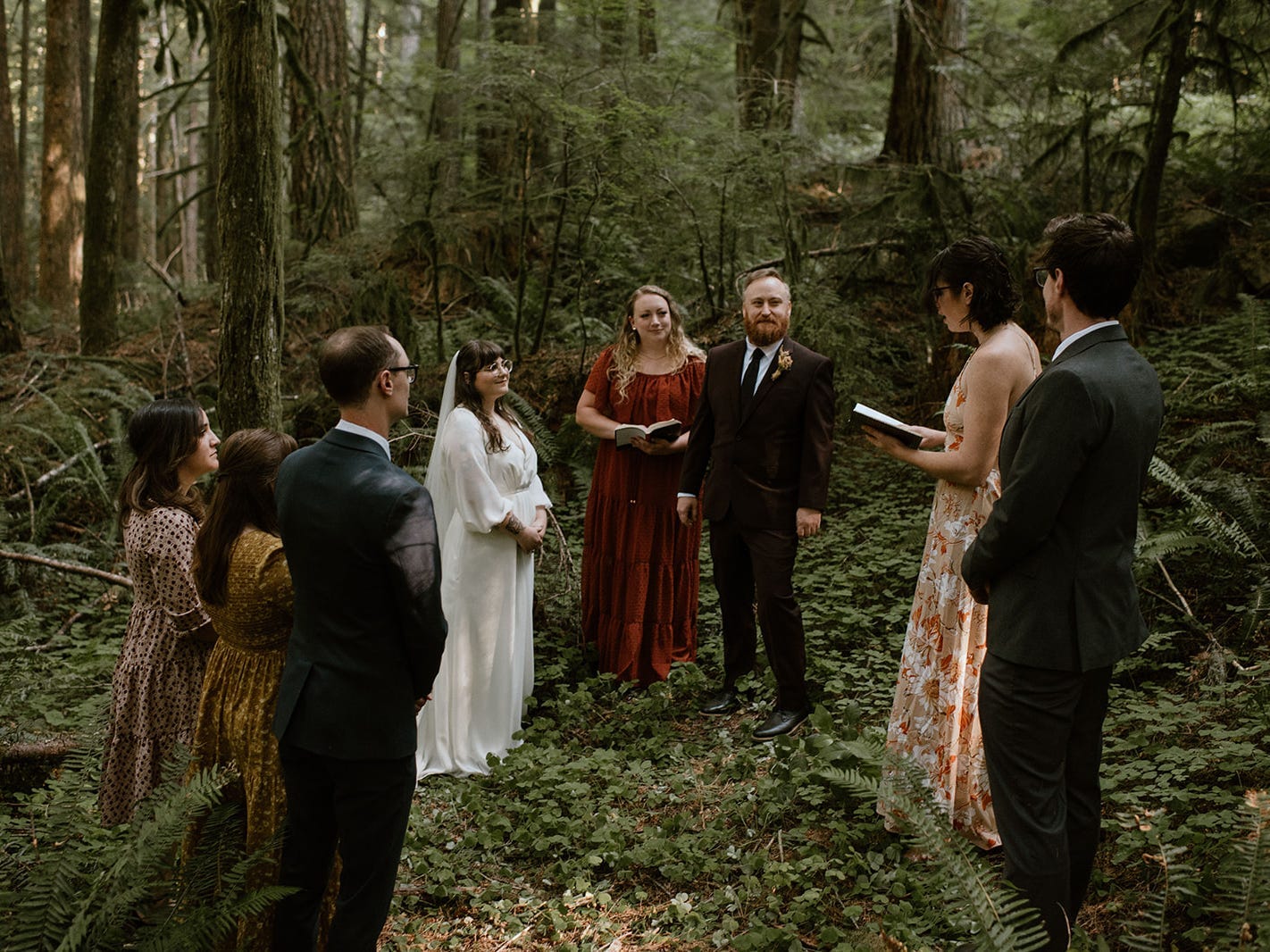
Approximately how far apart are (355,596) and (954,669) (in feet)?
7.71

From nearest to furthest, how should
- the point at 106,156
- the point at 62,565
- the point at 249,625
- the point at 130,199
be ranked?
1. the point at 249,625
2. the point at 62,565
3. the point at 106,156
4. the point at 130,199

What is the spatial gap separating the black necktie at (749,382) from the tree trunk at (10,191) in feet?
41.2

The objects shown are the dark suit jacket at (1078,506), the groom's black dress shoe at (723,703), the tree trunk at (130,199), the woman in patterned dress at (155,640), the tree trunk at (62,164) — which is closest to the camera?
the dark suit jacket at (1078,506)

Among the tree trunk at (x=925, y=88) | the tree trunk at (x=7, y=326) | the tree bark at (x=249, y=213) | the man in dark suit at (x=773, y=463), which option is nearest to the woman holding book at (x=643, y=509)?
the man in dark suit at (x=773, y=463)

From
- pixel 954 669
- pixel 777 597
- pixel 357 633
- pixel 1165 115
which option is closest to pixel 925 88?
pixel 1165 115

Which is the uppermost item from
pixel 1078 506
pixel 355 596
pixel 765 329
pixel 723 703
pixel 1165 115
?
pixel 1165 115

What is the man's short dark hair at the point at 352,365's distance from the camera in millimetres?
2781

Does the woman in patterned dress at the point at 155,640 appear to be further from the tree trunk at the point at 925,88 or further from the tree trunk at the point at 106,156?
the tree trunk at the point at 925,88

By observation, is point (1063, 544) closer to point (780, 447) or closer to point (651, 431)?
point (780, 447)

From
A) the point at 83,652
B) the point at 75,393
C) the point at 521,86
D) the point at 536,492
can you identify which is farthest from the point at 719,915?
the point at 75,393

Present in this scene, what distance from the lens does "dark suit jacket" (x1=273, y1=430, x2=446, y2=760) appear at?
262 cm

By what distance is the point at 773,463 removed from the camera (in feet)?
16.9

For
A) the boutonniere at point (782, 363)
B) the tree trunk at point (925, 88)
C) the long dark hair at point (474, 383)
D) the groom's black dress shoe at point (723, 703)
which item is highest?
the tree trunk at point (925, 88)

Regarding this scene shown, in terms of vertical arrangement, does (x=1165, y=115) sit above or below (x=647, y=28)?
below
